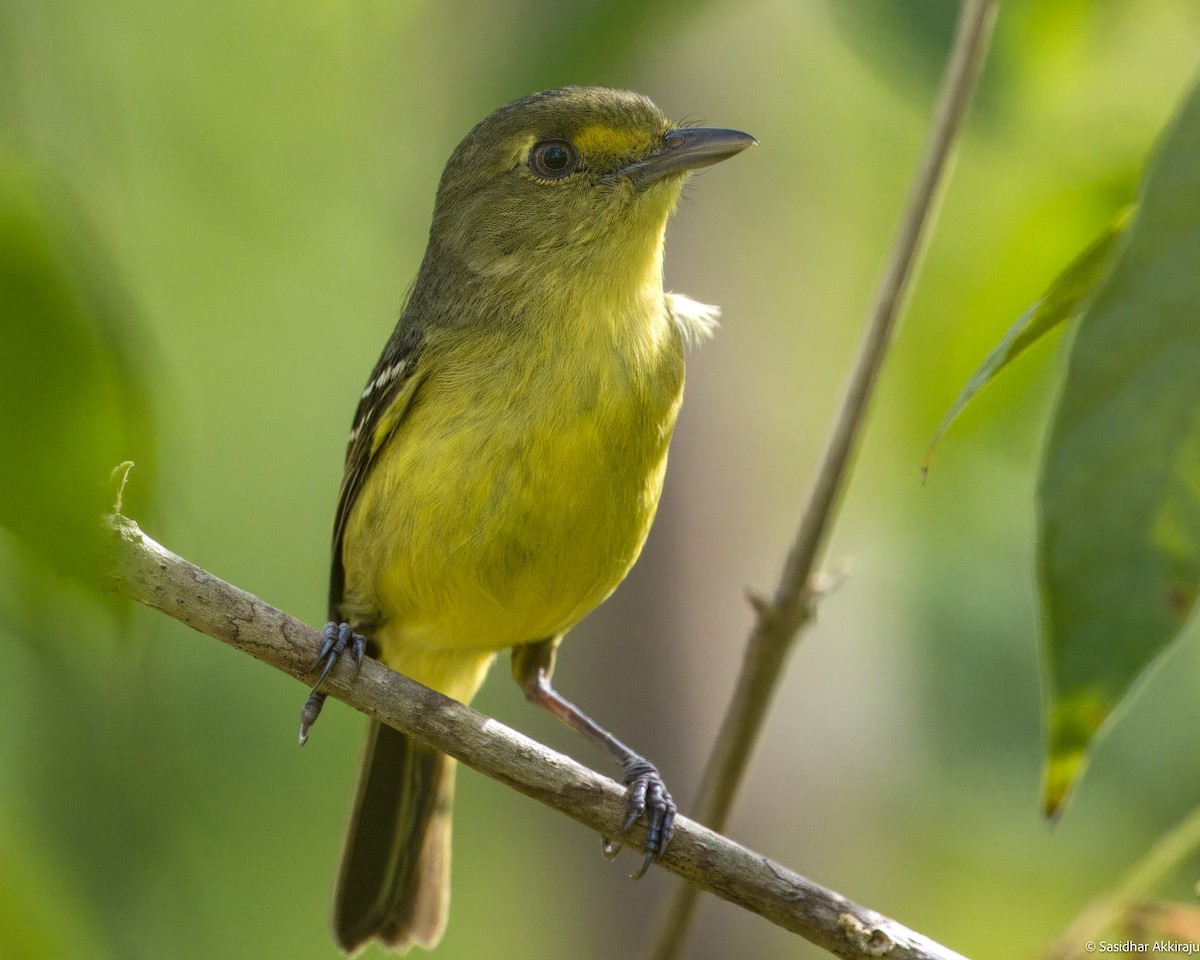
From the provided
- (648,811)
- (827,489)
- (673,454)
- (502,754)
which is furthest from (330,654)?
(673,454)

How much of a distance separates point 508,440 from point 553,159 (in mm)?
1162

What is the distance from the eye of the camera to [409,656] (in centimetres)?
457

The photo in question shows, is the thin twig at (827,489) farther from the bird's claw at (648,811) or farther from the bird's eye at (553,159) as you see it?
the bird's eye at (553,159)

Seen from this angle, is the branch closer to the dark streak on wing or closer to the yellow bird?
the yellow bird

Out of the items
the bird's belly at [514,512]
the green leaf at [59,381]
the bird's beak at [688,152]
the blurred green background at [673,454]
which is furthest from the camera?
the bird's beak at [688,152]

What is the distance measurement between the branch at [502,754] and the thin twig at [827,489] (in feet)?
1.14

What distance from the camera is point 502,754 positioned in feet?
10.1

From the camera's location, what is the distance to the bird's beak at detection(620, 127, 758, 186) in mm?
4098

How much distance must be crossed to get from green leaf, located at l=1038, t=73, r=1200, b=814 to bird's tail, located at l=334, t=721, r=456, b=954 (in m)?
3.60

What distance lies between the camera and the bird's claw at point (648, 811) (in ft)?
10.7

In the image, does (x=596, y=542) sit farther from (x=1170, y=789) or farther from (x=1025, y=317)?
(x=1170, y=789)

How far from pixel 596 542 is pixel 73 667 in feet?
7.38

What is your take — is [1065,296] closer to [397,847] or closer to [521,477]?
[521,477]

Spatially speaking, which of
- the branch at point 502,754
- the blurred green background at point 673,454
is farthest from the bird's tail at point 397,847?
the branch at point 502,754
